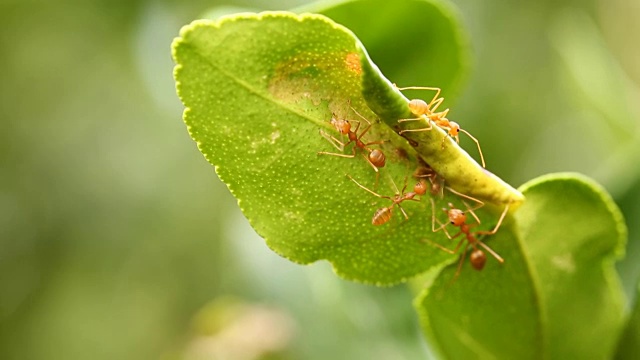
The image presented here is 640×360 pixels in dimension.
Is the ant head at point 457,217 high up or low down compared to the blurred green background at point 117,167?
up

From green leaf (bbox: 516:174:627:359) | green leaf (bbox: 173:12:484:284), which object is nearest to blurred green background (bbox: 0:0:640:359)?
green leaf (bbox: 516:174:627:359)

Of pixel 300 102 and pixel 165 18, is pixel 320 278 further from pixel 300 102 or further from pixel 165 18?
pixel 165 18

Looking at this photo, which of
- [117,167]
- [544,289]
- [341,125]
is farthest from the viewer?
[117,167]

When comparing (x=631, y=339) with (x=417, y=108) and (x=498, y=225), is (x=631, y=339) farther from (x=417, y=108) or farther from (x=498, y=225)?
(x=417, y=108)

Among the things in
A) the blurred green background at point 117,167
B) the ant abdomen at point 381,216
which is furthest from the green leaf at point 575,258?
the blurred green background at point 117,167

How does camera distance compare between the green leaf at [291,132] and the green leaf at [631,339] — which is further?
the green leaf at [631,339]

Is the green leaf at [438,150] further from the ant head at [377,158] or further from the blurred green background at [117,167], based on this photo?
the blurred green background at [117,167]

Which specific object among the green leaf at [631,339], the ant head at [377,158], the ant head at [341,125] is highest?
the ant head at [341,125]

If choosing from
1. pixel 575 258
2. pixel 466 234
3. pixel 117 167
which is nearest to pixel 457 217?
pixel 466 234
